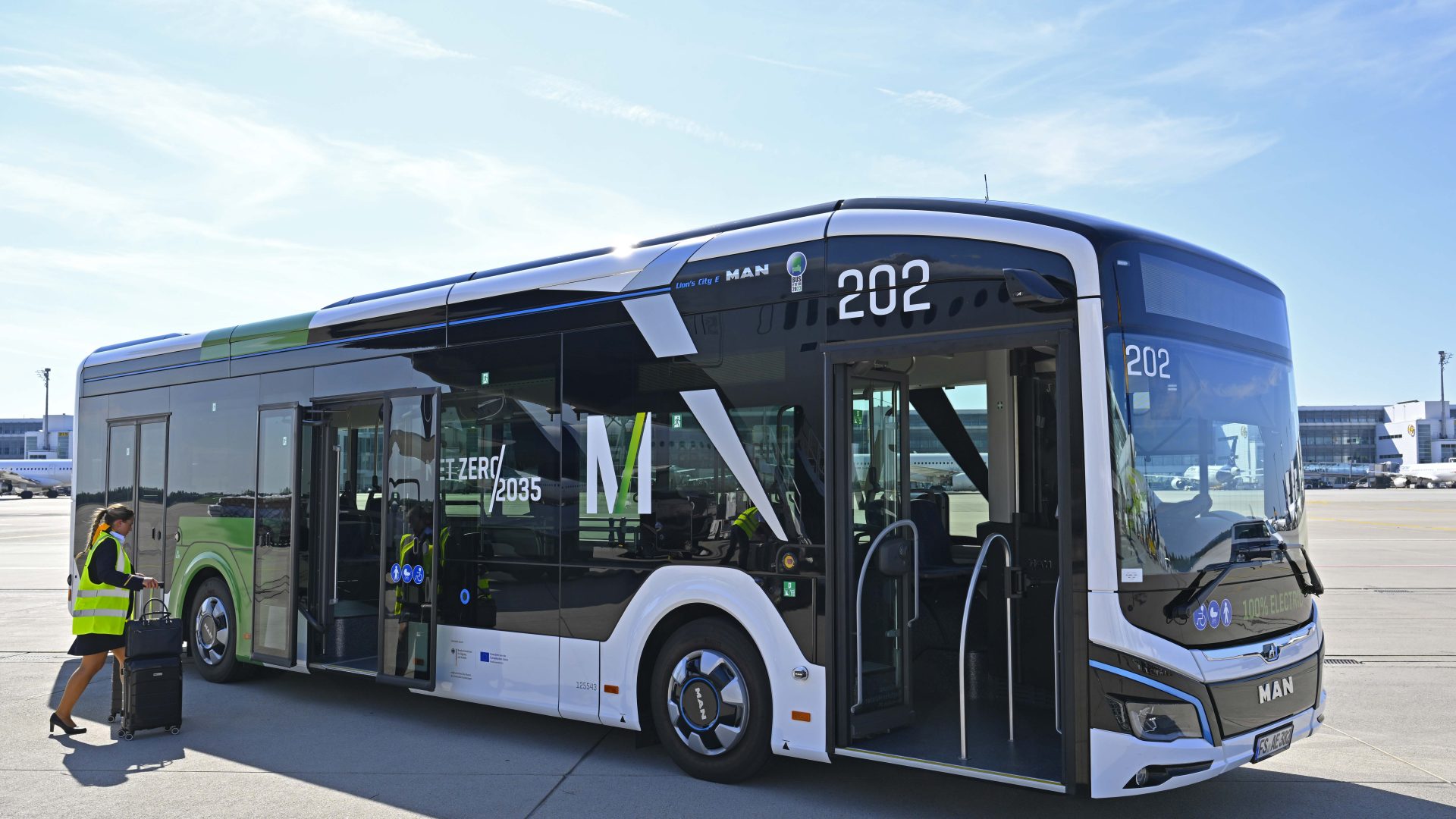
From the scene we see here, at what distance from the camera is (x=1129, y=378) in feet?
16.3

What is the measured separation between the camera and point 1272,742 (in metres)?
5.25

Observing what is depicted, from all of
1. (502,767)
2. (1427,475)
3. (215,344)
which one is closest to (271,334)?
(215,344)

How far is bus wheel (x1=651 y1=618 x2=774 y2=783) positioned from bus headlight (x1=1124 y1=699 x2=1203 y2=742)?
1.94m

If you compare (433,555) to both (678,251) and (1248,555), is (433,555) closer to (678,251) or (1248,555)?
(678,251)

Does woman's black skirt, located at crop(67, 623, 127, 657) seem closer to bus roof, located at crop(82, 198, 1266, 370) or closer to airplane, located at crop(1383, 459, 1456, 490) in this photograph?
bus roof, located at crop(82, 198, 1266, 370)

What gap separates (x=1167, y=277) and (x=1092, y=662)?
1883mm

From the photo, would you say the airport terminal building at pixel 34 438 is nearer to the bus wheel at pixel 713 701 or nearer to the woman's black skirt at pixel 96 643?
the woman's black skirt at pixel 96 643

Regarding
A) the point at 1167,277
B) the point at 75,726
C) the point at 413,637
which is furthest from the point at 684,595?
the point at 75,726

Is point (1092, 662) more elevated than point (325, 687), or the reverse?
point (1092, 662)

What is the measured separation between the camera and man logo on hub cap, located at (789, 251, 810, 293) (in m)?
6.03

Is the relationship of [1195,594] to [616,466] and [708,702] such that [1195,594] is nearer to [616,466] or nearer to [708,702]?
[708,702]

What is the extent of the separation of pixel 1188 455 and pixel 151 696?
276 inches

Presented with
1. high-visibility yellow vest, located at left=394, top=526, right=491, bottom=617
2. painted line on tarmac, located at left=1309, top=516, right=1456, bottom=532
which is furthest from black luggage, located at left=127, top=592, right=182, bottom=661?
painted line on tarmac, located at left=1309, top=516, right=1456, bottom=532

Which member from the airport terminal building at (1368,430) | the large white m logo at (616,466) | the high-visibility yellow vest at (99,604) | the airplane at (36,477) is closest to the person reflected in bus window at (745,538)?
the large white m logo at (616,466)
